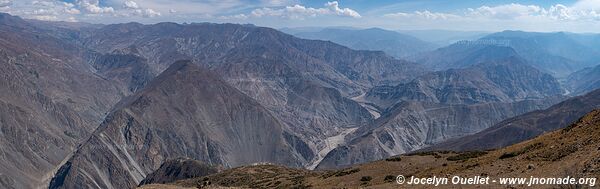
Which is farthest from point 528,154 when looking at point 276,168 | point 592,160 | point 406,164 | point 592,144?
point 276,168

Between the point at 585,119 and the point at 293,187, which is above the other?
the point at 585,119

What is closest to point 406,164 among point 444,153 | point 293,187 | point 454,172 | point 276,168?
point 444,153

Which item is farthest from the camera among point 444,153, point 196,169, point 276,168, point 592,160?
point 196,169

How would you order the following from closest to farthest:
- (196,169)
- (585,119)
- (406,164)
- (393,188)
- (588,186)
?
(588,186) → (393,188) → (585,119) → (406,164) → (196,169)

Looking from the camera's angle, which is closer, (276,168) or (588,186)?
(588,186)

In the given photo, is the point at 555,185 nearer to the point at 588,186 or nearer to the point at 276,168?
the point at 588,186

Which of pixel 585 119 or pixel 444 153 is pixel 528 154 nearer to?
pixel 585 119

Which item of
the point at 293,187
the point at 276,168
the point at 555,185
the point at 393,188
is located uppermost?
the point at 555,185
